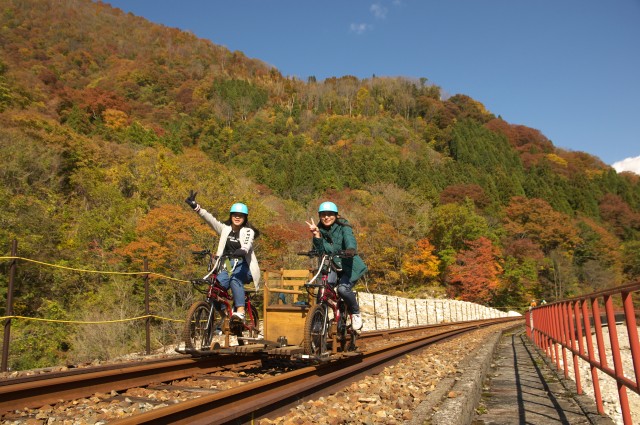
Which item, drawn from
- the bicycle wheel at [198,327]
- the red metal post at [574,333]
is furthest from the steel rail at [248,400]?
the red metal post at [574,333]

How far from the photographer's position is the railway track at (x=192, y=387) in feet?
10.6

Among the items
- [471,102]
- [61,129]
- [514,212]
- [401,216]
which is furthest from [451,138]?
[61,129]

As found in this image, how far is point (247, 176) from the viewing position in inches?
2378

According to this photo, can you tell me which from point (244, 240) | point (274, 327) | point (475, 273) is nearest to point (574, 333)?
point (274, 327)

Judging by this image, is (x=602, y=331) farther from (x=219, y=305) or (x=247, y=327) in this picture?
(x=219, y=305)

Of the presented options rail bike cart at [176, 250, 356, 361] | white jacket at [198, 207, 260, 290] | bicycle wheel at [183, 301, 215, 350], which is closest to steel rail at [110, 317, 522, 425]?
rail bike cart at [176, 250, 356, 361]

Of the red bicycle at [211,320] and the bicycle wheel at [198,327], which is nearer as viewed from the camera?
the bicycle wheel at [198,327]

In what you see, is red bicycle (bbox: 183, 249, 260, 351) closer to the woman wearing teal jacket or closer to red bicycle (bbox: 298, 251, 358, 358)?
red bicycle (bbox: 298, 251, 358, 358)

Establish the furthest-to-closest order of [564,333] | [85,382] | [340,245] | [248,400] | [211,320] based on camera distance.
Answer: [564,333] < [340,245] < [211,320] < [85,382] < [248,400]

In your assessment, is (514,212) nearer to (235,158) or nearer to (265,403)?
(235,158)

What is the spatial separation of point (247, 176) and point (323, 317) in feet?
184

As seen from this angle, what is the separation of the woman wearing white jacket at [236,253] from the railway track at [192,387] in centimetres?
82

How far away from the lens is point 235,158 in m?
70.9

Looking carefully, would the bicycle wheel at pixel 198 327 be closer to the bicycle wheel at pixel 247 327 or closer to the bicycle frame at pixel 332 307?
the bicycle wheel at pixel 247 327
